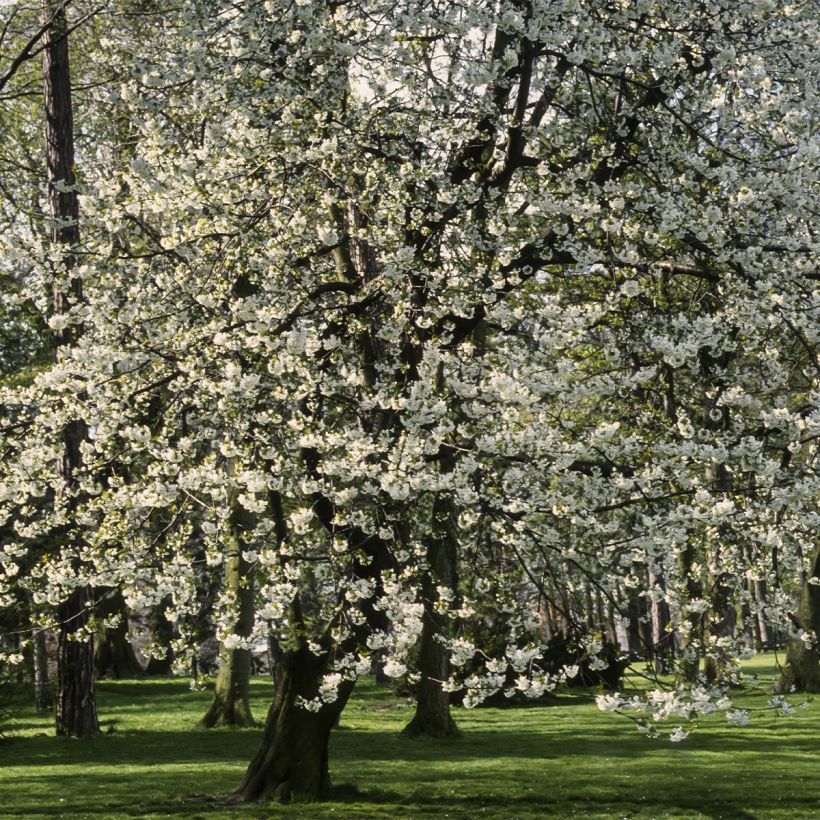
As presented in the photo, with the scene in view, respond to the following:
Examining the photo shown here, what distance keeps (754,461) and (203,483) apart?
4968 millimetres

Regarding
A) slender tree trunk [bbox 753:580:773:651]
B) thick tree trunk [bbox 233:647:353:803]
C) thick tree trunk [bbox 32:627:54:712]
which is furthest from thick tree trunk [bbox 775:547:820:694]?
thick tree trunk [bbox 233:647:353:803]

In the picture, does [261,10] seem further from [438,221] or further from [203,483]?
[203,483]

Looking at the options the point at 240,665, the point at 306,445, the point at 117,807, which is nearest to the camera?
the point at 306,445

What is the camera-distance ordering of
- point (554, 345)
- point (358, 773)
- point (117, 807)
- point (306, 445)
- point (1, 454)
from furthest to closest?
point (358, 773), point (117, 807), point (1, 454), point (554, 345), point (306, 445)

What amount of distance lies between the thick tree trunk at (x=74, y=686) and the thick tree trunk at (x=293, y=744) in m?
6.98

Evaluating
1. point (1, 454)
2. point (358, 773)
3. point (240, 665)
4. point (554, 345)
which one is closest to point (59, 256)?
point (1, 454)

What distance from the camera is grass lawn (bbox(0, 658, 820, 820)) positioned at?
12.5 m

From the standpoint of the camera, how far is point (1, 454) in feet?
34.8

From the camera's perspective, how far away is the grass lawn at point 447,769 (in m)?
12.5

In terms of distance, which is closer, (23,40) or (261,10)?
(261,10)

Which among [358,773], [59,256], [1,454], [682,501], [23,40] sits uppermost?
[23,40]

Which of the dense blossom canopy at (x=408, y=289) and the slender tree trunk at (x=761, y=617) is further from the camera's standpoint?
the slender tree trunk at (x=761, y=617)

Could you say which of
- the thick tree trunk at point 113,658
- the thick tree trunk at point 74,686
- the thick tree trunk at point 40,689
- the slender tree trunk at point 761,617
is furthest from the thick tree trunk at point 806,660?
the thick tree trunk at point 113,658

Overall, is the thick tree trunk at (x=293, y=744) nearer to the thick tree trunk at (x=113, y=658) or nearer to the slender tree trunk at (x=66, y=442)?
the slender tree trunk at (x=66, y=442)
